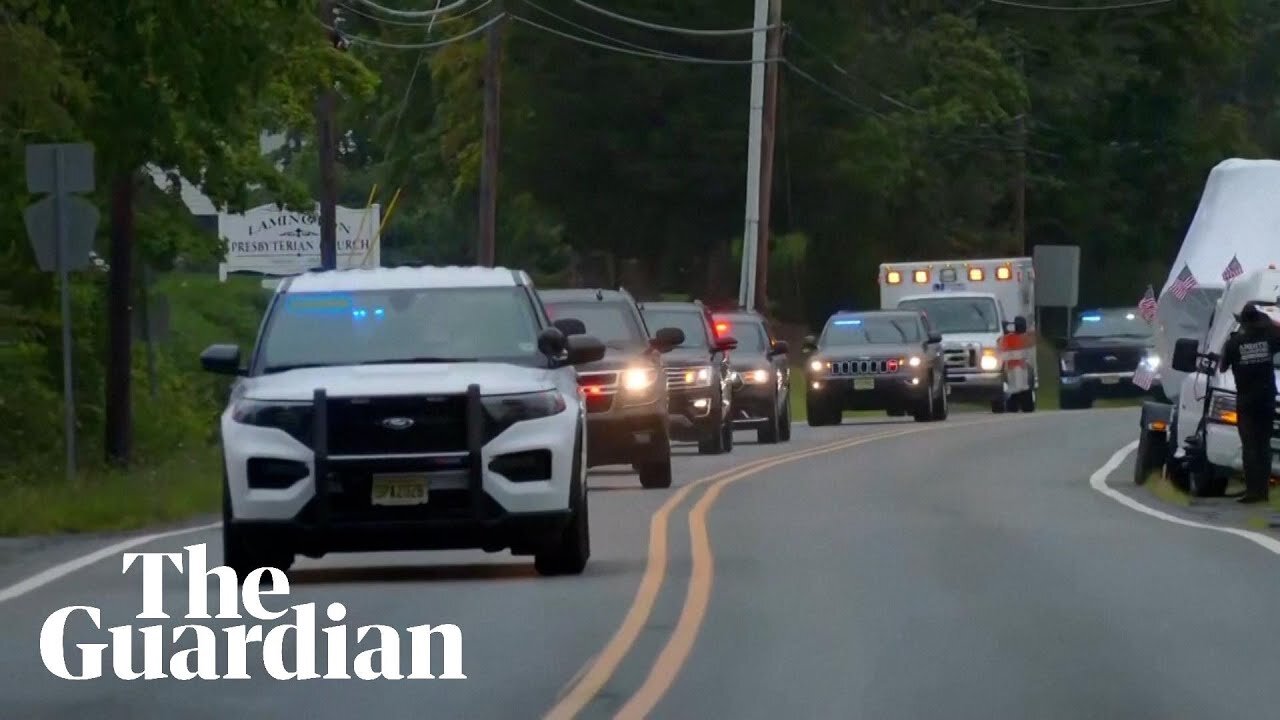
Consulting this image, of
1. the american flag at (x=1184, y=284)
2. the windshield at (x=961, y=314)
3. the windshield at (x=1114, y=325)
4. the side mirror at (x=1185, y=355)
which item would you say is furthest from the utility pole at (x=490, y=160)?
the side mirror at (x=1185, y=355)

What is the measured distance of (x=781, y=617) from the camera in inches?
575

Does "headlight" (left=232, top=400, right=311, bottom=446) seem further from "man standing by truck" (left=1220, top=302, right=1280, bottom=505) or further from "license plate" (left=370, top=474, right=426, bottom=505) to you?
"man standing by truck" (left=1220, top=302, right=1280, bottom=505)

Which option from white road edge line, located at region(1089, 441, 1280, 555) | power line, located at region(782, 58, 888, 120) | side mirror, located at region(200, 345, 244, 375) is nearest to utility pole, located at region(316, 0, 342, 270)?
white road edge line, located at region(1089, 441, 1280, 555)

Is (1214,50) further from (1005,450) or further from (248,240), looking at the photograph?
(1005,450)

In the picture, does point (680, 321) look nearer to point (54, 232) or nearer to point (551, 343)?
point (54, 232)

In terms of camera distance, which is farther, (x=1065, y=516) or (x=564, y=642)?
(x=1065, y=516)

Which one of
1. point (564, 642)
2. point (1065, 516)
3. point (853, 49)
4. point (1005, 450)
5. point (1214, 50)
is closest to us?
point (564, 642)

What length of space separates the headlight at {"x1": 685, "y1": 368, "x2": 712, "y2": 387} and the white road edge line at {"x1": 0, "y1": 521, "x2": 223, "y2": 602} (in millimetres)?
10853

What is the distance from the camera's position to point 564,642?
44.4 feet

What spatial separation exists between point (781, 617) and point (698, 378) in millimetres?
17917

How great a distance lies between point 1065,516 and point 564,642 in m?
9.98

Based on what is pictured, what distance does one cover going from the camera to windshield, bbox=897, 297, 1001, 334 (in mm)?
50125

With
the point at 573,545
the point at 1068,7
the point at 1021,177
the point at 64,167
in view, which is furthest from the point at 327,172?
the point at 1068,7

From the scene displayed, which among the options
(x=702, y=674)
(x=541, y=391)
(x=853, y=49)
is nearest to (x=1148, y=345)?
(x=853, y=49)
